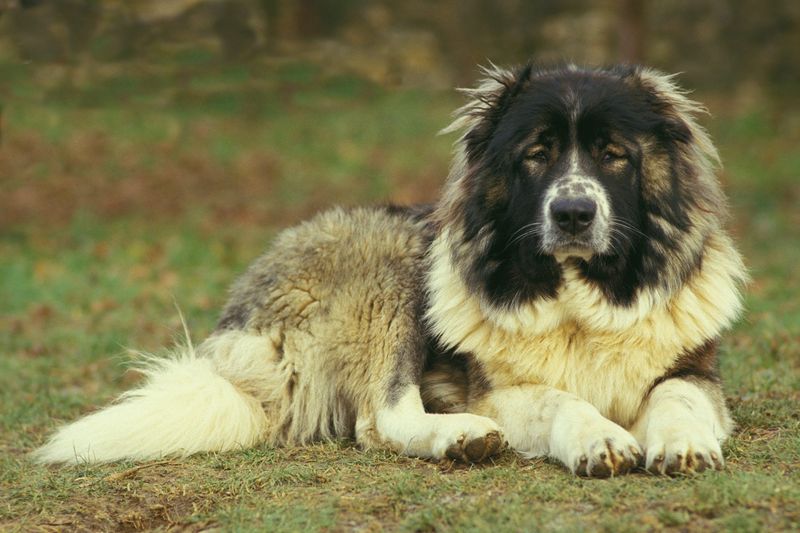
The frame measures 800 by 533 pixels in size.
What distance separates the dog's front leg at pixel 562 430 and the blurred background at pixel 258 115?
17.2ft

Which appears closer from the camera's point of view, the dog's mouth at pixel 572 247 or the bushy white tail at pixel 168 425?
the dog's mouth at pixel 572 247

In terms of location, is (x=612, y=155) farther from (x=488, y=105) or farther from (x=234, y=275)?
(x=234, y=275)

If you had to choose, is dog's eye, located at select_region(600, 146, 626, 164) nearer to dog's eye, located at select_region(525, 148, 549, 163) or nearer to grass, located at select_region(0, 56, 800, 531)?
dog's eye, located at select_region(525, 148, 549, 163)

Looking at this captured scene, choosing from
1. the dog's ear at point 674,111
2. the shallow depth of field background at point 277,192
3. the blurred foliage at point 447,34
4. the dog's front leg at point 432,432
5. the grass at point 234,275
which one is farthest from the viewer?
the blurred foliage at point 447,34

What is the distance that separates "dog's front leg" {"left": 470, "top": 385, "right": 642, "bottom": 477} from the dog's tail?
1125 mm

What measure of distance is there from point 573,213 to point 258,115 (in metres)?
14.1

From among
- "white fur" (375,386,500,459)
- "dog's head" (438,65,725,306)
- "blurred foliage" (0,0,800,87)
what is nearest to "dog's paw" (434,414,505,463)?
"white fur" (375,386,500,459)

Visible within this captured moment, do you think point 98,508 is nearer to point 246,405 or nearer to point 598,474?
point 246,405

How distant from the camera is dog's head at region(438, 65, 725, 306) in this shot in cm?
428

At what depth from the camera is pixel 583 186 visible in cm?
420

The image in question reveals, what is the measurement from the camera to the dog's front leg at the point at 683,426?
12.5ft

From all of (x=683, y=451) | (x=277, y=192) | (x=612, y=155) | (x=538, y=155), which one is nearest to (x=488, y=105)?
(x=538, y=155)

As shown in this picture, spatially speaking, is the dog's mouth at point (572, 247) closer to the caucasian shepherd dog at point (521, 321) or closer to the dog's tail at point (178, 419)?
the caucasian shepherd dog at point (521, 321)

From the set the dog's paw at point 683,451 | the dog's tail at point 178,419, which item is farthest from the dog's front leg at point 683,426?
the dog's tail at point 178,419
